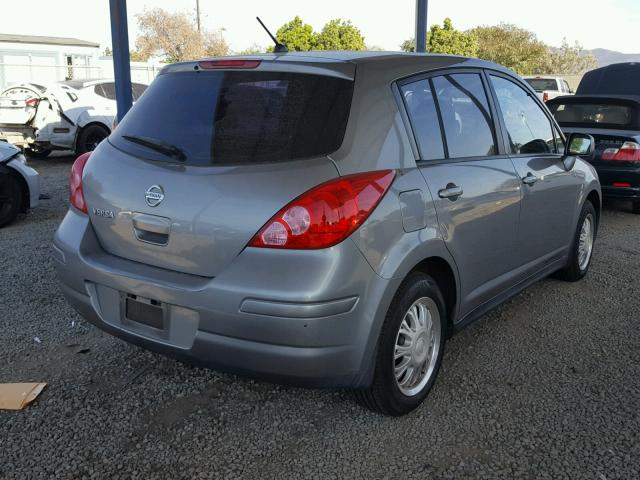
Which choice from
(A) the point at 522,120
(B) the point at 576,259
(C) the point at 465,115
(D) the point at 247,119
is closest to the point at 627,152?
(B) the point at 576,259

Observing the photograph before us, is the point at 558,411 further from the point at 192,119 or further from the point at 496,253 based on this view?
the point at 192,119

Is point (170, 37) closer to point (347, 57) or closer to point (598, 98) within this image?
point (598, 98)

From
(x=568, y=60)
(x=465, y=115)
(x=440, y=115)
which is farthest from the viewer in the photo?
(x=568, y=60)

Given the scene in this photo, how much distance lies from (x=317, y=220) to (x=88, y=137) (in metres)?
10.7

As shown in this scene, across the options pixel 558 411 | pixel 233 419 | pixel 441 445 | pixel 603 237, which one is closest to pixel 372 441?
pixel 441 445

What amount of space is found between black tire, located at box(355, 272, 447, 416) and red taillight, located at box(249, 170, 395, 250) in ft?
1.58

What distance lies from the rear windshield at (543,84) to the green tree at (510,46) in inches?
959

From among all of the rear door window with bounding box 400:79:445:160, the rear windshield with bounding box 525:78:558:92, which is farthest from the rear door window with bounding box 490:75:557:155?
the rear windshield with bounding box 525:78:558:92

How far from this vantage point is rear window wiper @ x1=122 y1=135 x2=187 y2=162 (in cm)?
273

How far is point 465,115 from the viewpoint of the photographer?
3.44m

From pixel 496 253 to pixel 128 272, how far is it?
6.60 ft

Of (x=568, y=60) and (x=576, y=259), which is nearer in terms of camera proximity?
(x=576, y=259)

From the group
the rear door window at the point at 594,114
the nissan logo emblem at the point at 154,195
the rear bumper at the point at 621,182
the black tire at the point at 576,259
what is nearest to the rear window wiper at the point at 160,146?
the nissan logo emblem at the point at 154,195

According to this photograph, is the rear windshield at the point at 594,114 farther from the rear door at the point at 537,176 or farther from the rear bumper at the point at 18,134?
the rear bumper at the point at 18,134
